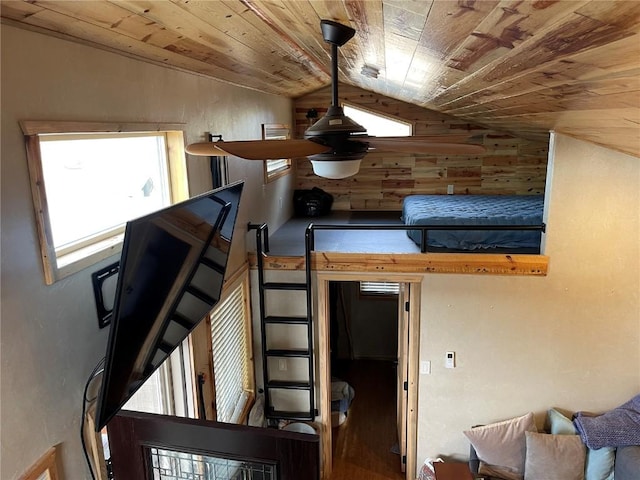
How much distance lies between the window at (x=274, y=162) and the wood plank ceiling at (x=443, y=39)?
1772mm

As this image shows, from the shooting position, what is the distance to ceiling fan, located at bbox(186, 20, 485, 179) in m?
1.60

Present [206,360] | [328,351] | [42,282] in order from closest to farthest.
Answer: [42,282]
[206,360]
[328,351]

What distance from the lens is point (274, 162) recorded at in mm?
5258

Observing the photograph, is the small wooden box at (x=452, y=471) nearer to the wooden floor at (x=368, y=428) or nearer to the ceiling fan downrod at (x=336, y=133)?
the wooden floor at (x=368, y=428)

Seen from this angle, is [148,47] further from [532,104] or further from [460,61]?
[532,104]

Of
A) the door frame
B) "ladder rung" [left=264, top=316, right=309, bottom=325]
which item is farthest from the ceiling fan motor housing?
"ladder rung" [left=264, top=316, right=309, bottom=325]

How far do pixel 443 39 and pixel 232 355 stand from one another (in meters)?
3.03

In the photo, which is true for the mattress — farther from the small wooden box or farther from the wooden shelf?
the small wooden box

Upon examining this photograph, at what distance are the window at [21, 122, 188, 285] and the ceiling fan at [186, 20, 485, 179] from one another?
0.48 m

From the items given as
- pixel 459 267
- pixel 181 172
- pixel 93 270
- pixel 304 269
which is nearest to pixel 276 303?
pixel 304 269

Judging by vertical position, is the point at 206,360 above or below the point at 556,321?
above

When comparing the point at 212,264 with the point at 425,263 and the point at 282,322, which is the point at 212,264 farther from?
the point at 425,263

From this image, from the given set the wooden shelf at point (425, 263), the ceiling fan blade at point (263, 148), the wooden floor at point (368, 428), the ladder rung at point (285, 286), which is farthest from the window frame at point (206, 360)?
the wooden floor at point (368, 428)

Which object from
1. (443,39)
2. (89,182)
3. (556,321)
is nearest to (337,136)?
(443,39)
